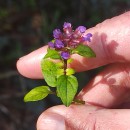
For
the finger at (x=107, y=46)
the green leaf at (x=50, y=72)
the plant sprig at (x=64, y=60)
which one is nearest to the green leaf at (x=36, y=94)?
the plant sprig at (x=64, y=60)

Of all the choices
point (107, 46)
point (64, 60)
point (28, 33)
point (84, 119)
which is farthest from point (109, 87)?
point (28, 33)

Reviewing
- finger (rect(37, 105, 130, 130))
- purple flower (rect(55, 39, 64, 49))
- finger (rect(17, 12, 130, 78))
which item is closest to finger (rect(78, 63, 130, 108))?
finger (rect(17, 12, 130, 78))

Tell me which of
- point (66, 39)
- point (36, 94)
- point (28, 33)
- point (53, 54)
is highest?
point (28, 33)

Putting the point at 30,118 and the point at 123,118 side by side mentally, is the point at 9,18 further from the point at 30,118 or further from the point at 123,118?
the point at 123,118

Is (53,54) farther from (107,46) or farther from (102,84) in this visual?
(102,84)

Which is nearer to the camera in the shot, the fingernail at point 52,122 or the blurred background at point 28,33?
the fingernail at point 52,122

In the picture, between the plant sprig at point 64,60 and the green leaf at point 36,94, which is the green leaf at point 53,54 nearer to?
the plant sprig at point 64,60
